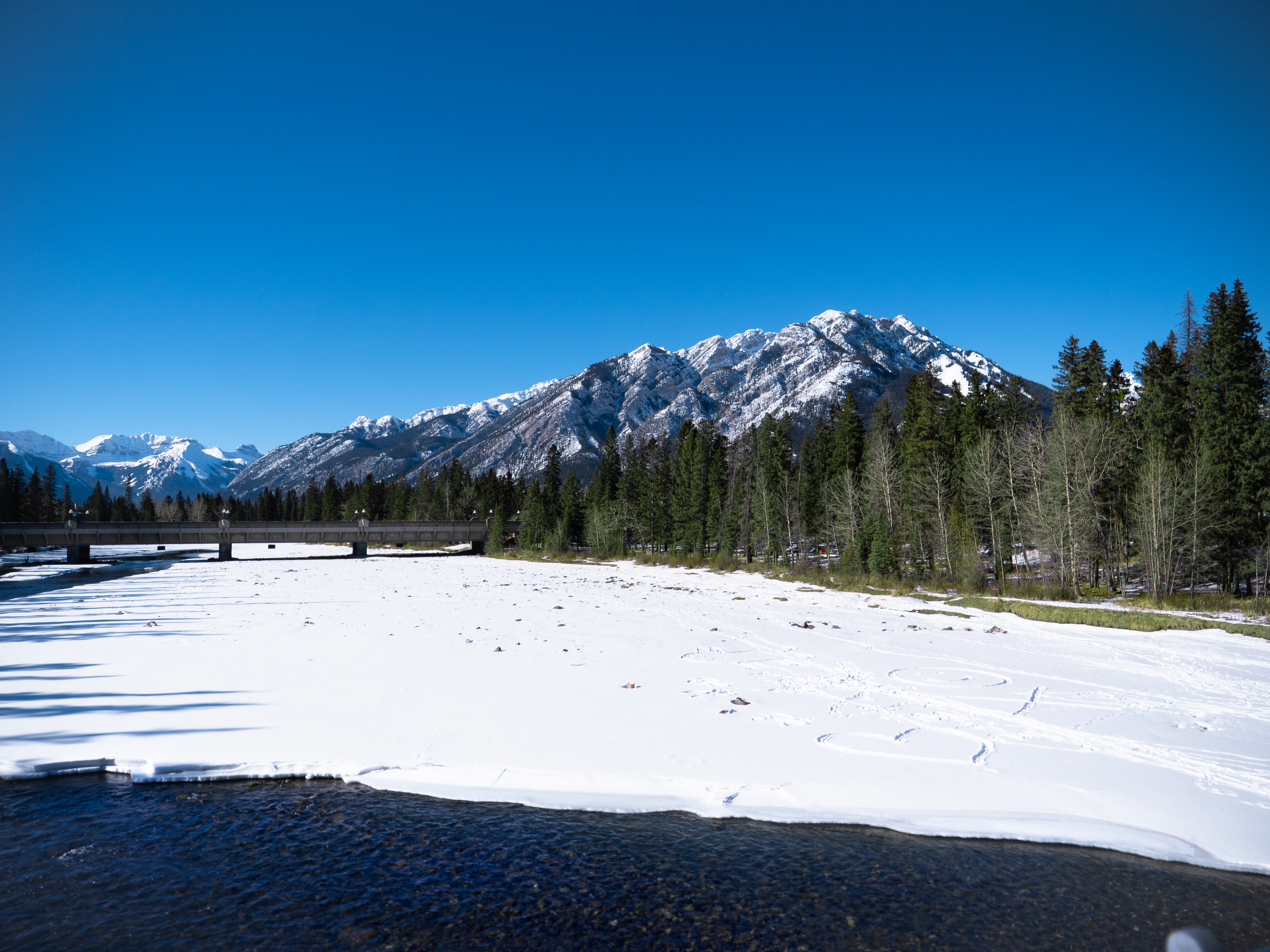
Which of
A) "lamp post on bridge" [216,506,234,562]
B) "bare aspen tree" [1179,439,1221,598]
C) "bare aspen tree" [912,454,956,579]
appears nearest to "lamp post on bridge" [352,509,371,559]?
"lamp post on bridge" [216,506,234,562]

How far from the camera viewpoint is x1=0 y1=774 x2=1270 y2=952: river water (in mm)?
5176

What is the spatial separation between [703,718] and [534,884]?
4.72 m

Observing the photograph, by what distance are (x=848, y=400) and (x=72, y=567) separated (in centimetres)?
7469

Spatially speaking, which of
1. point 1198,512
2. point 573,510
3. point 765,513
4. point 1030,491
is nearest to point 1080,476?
point 1198,512

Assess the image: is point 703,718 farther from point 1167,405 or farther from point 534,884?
point 1167,405

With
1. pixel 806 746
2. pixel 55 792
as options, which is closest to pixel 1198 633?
pixel 806 746

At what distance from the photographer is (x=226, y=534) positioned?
73688mm

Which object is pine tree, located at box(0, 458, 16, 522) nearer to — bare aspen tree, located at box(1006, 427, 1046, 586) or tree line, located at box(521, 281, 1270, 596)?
tree line, located at box(521, 281, 1270, 596)

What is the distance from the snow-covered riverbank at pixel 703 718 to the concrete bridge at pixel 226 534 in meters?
60.0

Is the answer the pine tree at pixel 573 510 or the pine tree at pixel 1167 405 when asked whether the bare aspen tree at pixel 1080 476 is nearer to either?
the pine tree at pixel 1167 405

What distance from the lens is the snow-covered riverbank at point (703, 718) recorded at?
302 inches

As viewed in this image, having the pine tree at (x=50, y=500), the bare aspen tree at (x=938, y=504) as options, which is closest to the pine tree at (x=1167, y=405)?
the bare aspen tree at (x=938, y=504)

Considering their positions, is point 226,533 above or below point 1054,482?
below

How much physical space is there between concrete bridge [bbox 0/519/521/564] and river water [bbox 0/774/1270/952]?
7548cm
